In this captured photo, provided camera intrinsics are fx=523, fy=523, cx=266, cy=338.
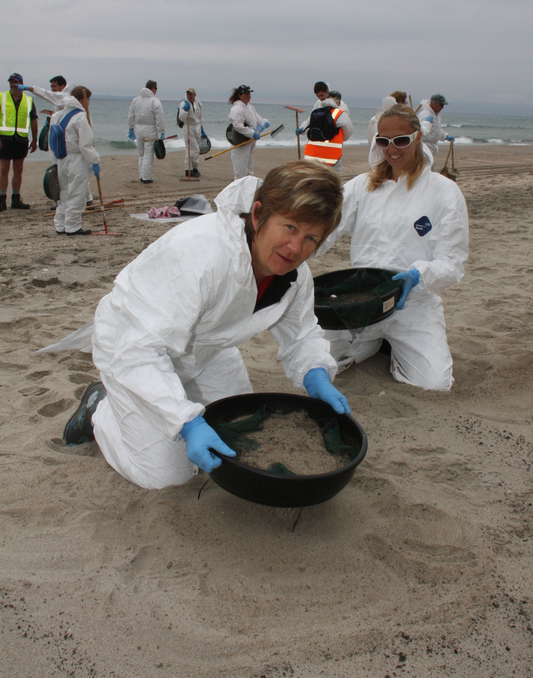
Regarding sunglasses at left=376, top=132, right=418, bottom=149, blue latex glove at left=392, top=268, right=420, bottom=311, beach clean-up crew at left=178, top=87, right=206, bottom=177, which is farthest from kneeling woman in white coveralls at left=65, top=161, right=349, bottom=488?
beach clean-up crew at left=178, top=87, right=206, bottom=177

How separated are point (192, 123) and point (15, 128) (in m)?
3.97

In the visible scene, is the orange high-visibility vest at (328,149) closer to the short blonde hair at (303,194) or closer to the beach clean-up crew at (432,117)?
the beach clean-up crew at (432,117)

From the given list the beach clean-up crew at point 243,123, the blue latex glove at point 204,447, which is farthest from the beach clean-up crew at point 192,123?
the blue latex glove at point 204,447

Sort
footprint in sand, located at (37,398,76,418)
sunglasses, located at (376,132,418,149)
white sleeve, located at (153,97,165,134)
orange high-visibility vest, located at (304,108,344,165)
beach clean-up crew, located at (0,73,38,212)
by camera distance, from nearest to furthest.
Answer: footprint in sand, located at (37,398,76,418) < sunglasses, located at (376,132,418,149) < beach clean-up crew, located at (0,73,38,212) < orange high-visibility vest, located at (304,108,344,165) < white sleeve, located at (153,97,165,134)

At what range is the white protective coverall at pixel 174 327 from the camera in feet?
5.48

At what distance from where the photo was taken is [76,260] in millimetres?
4805

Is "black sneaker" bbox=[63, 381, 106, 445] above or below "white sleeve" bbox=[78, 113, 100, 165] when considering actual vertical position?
below

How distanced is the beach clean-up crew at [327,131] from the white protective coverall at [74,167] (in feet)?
9.79

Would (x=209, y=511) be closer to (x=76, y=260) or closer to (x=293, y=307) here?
(x=293, y=307)

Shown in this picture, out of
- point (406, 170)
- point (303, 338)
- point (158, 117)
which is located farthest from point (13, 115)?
point (303, 338)

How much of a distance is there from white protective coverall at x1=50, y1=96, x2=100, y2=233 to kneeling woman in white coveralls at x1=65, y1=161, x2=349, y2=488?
4169 mm

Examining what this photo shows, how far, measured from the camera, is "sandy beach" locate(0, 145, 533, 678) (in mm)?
1380

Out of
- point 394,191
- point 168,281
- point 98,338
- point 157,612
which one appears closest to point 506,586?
point 157,612

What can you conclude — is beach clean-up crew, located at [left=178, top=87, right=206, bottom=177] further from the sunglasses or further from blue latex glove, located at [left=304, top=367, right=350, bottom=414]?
blue latex glove, located at [left=304, top=367, right=350, bottom=414]
